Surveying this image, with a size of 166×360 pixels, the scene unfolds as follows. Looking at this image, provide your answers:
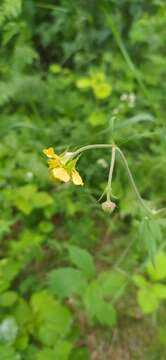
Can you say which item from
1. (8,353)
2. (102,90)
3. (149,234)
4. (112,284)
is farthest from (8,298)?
(102,90)

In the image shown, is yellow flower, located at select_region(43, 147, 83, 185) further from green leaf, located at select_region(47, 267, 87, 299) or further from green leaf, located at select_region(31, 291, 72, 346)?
green leaf, located at select_region(31, 291, 72, 346)

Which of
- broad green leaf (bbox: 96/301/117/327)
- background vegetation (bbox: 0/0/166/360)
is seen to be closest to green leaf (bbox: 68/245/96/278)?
background vegetation (bbox: 0/0/166/360)

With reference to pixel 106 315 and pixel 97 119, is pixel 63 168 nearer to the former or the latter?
pixel 106 315

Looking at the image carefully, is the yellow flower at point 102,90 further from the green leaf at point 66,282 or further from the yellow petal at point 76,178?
the yellow petal at point 76,178

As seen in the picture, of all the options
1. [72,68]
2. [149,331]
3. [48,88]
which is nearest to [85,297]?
[149,331]

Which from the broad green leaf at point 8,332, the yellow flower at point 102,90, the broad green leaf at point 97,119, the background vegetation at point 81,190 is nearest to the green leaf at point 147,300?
the background vegetation at point 81,190

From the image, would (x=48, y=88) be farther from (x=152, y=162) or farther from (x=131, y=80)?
(x=152, y=162)

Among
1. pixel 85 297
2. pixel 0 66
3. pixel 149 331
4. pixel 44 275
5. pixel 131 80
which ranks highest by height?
pixel 0 66
